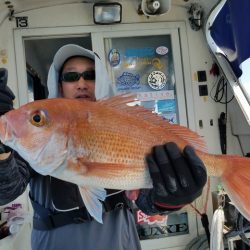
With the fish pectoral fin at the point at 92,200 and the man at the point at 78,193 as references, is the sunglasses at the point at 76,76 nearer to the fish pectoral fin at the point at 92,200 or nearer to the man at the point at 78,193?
the man at the point at 78,193

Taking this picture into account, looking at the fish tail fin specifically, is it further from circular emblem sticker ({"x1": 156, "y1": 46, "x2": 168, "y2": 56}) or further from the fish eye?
circular emblem sticker ({"x1": 156, "y1": 46, "x2": 168, "y2": 56})

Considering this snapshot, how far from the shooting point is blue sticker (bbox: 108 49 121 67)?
14.0 ft

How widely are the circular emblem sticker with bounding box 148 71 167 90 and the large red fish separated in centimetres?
293

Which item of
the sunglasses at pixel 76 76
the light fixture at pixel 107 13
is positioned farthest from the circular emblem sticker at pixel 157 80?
the sunglasses at pixel 76 76

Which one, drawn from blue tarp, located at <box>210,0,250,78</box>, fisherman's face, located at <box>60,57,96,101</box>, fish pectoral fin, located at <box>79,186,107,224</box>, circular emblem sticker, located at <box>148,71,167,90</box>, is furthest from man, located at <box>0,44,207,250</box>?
circular emblem sticker, located at <box>148,71,167,90</box>

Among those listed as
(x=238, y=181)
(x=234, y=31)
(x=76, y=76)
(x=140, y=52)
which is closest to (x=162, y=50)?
(x=140, y=52)

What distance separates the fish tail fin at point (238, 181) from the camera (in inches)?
51.4

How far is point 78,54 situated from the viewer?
7.00 ft

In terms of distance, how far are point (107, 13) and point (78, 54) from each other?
210 centimetres

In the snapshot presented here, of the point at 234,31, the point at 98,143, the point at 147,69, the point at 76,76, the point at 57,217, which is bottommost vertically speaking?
the point at 57,217

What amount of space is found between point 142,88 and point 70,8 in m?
1.24

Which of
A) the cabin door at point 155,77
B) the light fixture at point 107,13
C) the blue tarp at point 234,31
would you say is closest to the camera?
the blue tarp at point 234,31

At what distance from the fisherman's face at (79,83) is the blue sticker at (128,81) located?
7.10ft

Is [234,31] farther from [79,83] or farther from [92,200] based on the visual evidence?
[92,200]
